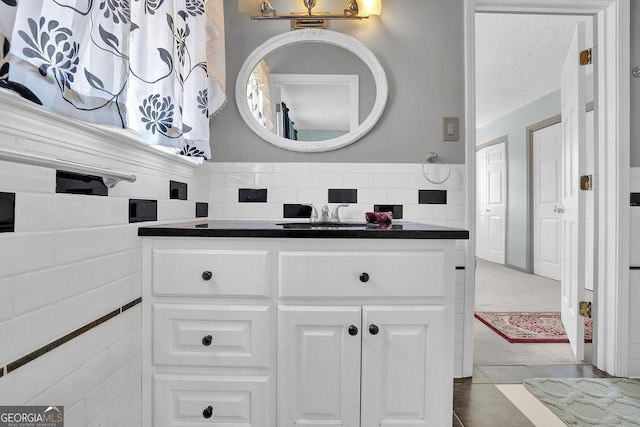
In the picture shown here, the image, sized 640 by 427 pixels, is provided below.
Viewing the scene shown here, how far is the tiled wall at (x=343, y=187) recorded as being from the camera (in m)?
2.07

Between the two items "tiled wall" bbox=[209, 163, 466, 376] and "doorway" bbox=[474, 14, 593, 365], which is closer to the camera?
"tiled wall" bbox=[209, 163, 466, 376]

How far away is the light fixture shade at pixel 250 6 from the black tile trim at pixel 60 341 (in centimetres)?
158

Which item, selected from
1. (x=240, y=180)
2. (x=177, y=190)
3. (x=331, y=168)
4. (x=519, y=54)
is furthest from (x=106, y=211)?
(x=519, y=54)

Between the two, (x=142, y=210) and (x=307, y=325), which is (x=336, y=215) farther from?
(x=142, y=210)

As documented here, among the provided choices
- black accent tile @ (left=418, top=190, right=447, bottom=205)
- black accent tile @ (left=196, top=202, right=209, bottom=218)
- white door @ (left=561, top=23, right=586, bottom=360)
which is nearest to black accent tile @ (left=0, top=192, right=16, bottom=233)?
black accent tile @ (left=196, top=202, right=209, bottom=218)

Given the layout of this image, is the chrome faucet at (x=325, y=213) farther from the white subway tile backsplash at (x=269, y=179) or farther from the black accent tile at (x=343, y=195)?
the white subway tile backsplash at (x=269, y=179)

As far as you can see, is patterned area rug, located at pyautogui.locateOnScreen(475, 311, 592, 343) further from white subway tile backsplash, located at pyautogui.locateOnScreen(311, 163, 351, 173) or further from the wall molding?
the wall molding

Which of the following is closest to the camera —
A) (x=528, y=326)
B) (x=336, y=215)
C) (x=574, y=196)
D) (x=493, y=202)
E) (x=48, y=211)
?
(x=48, y=211)

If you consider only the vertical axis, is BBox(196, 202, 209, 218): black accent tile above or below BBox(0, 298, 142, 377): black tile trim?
above

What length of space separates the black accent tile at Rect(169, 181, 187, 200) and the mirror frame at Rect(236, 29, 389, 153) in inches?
21.0

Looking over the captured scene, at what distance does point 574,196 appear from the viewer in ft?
7.70

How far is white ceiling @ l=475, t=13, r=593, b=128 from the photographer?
3.14 meters

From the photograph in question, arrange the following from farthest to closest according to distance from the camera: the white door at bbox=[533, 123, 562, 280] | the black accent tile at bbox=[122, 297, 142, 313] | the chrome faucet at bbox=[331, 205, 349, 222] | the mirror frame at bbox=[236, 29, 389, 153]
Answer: the white door at bbox=[533, 123, 562, 280] < the mirror frame at bbox=[236, 29, 389, 153] < the chrome faucet at bbox=[331, 205, 349, 222] < the black accent tile at bbox=[122, 297, 142, 313]

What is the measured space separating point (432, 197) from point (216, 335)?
1341 mm
